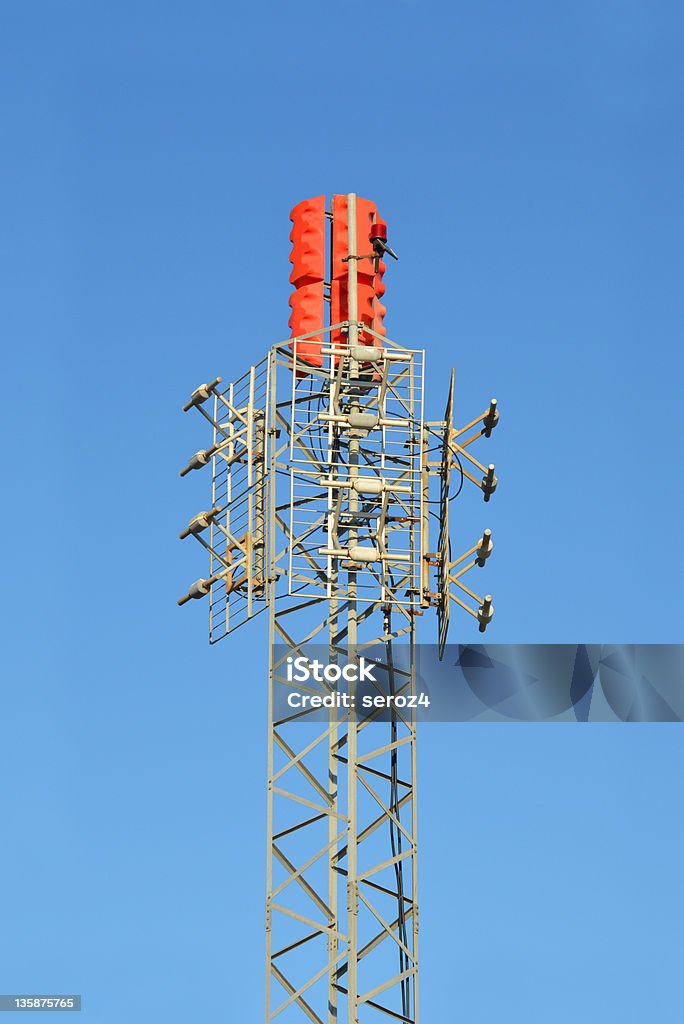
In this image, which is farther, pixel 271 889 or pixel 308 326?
pixel 308 326

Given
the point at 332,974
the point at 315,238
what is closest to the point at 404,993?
the point at 332,974

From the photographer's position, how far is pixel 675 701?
216 feet

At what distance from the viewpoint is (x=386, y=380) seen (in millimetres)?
60688

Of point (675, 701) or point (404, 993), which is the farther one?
point (675, 701)

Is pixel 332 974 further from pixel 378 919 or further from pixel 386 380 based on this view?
pixel 386 380

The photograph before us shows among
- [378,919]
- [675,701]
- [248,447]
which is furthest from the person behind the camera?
[675,701]

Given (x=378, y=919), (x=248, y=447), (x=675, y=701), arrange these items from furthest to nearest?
(x=675, y=701), (x=248, y=447), (x=378, y=919)

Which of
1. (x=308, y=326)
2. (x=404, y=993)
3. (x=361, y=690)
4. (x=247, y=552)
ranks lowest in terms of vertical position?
(x=404, y=993)

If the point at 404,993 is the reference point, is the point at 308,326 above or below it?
above

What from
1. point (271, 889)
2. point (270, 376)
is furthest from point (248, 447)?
point (271, 889)

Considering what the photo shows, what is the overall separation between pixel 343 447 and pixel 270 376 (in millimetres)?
A: 2409

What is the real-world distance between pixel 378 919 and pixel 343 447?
435 inches

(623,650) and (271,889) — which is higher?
(623,650)

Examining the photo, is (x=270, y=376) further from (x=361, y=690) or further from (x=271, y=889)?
(x=271, y=889)
